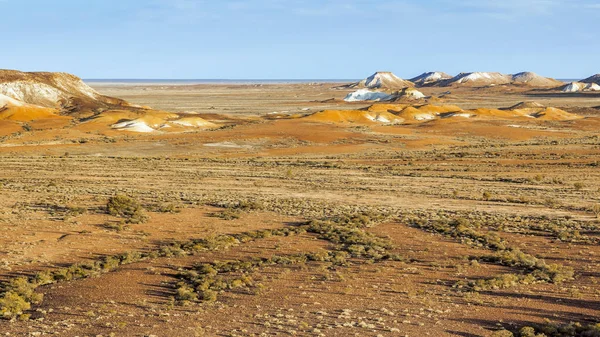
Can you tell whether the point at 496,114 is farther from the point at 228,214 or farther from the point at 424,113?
the point at 228,214

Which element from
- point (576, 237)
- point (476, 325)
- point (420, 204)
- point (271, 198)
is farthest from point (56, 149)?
point (476, 325)

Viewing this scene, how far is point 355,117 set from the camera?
9169 centimetres

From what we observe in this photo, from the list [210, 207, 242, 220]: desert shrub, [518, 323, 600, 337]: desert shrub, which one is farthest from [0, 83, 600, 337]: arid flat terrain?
[210, 207, 242, 220]: desert shrub

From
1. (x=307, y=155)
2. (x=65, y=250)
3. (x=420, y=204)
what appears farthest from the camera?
(x=307, y=155)

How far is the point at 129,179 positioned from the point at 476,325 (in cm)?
2872

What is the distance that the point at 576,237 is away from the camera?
22016 millimetres

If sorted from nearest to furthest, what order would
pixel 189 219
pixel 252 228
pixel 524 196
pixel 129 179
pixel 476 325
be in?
pixel 476 325 → pixel 252 228 → pixel 189 219 → pixel 524 196 → pixel 129 179

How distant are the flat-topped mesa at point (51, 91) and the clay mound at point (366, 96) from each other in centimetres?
7566

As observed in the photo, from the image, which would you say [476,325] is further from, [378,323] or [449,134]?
[449,134]

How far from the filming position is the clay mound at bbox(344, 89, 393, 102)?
174875mm

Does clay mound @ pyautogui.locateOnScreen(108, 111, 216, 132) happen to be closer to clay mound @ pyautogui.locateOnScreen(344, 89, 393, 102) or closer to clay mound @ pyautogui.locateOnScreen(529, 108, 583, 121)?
clay mound @ pyautogui.locateOnScreen(529, 108, 583, 121)

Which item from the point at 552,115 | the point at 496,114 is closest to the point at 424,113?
the point at 496,114

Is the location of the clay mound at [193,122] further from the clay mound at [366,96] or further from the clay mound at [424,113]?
the clay mound at [366,96]

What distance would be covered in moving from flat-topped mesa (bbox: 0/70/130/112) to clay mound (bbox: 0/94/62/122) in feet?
24.9
